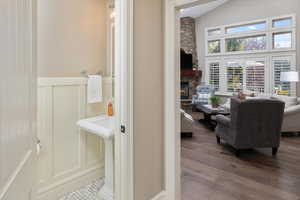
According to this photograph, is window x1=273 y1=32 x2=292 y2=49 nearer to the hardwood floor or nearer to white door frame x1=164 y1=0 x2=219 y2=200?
the hardwood floor

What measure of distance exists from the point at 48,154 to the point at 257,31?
7.46m

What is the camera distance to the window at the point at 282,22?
6.47 m

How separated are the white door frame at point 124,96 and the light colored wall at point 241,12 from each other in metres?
6.74

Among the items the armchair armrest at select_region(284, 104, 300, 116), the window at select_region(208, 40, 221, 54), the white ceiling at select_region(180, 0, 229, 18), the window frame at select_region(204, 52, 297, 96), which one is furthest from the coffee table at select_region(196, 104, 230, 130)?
the white ceiling at select_region(180, 0, 229, 18)

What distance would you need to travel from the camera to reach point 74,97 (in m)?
2.30

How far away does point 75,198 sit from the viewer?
86.8 inches

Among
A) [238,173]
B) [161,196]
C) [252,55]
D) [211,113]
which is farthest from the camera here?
[252,55]

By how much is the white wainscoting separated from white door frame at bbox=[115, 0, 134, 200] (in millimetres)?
873

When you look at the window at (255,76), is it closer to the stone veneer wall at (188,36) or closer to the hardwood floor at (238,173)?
the stone veneer wall at (188,36)

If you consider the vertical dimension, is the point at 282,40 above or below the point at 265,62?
above

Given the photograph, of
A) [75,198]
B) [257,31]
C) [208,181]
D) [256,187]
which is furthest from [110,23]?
[257,31]

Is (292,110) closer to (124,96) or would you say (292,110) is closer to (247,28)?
(247,28)

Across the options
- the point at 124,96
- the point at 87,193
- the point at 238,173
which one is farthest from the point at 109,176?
the point at 238,173

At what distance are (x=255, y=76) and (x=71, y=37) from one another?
6.87m
